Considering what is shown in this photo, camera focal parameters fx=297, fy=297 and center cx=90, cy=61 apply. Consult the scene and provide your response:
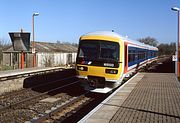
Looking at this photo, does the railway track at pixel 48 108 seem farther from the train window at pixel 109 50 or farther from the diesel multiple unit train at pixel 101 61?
the train window at pixel 109 50

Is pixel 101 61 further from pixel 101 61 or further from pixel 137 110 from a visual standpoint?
pixel 137 110

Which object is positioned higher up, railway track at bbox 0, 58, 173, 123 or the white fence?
the white fence

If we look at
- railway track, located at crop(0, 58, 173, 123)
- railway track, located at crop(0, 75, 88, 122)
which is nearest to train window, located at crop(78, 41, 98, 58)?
railway track, located at crop(0, 58, 173, 123)

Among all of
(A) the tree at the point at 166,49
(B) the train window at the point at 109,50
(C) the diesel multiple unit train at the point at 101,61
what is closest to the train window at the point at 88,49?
(C) the diesel multiple unit train at the point at 101,61

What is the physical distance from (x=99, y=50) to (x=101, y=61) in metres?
0.61

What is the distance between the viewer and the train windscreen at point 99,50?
13820mm

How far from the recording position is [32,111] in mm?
11031

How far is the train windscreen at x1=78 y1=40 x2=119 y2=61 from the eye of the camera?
45.3ft

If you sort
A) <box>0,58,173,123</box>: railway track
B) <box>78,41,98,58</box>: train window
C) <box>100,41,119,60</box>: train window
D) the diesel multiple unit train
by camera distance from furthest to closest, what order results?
<box>78,41,98,58</box>: train window
<box>100,41,119,60</box>: train window
the diesel multiple unit train
<box>0,58,173,123</box>: railway track

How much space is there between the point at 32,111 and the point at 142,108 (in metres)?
4.16

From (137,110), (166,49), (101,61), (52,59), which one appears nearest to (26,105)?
(101,61)

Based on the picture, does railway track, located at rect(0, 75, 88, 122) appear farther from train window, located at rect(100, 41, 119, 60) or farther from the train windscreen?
train window, located at rect(100, 41, 119, 60)

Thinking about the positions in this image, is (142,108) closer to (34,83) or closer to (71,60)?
(34,83)

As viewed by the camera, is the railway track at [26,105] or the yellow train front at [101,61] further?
the yellow train front at [101,61]
